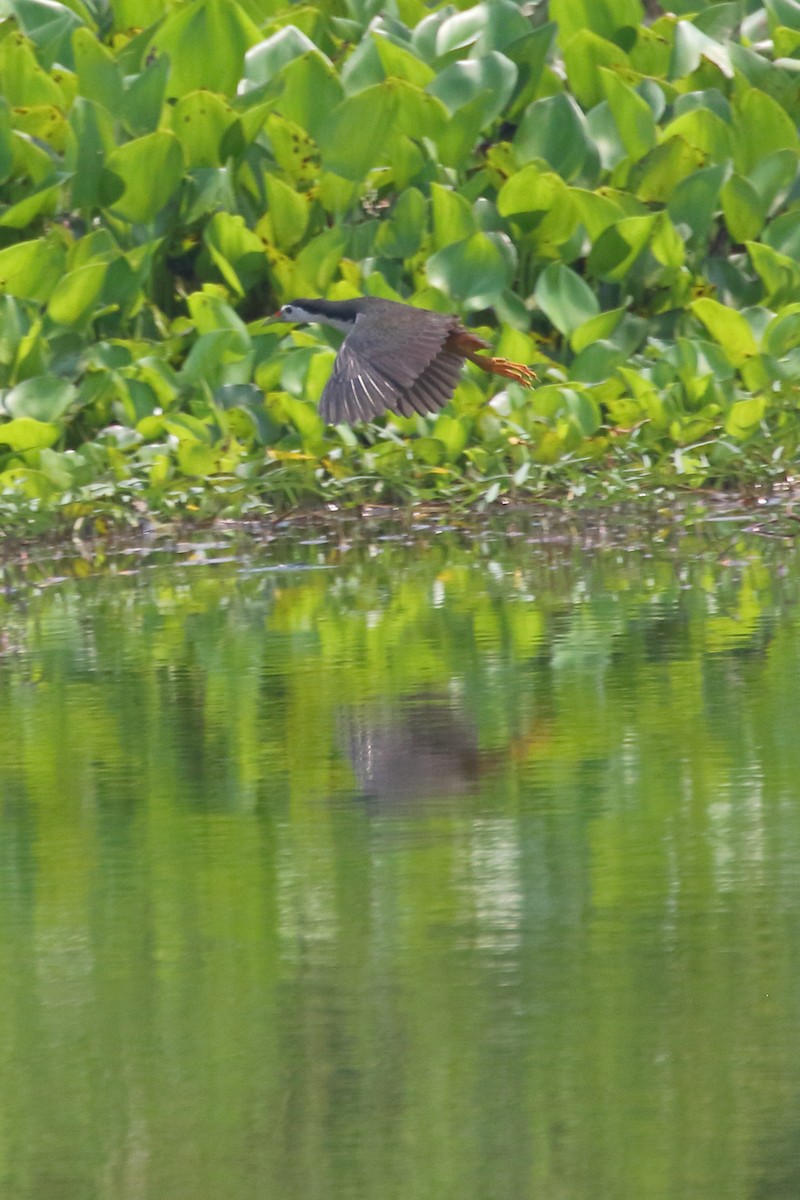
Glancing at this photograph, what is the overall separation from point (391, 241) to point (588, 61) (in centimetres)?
121

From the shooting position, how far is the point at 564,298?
25.0ft

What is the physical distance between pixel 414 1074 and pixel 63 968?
605 mm

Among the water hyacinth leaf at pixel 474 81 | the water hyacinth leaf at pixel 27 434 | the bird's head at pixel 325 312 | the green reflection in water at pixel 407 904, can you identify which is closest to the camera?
the green reflection in water at pixel 407 904

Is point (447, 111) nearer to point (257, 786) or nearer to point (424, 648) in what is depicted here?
point (424, 648)

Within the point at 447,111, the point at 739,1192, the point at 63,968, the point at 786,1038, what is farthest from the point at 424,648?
the point at 447,111

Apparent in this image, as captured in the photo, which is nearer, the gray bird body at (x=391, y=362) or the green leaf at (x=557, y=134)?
the gray bird body at (x=391, y=362)

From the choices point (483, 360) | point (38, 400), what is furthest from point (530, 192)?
point (38, 400)

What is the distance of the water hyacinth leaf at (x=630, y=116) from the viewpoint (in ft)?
26.2

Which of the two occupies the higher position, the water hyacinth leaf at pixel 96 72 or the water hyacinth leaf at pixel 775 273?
the water hyacinth leaf at pixel 96 72

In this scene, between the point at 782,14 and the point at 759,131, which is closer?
the point at 759,131

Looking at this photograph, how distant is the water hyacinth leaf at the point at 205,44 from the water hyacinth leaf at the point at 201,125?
304 mm

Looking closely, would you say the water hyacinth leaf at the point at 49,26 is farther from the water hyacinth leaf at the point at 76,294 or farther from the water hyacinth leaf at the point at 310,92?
the water hyacinth leaf at the point at 76,294

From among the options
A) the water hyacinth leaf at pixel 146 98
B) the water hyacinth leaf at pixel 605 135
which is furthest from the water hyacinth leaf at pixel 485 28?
the water hyacinth leaf at pixel 146 98

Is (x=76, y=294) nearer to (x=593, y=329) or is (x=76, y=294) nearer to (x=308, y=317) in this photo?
(x=308, y=317)
